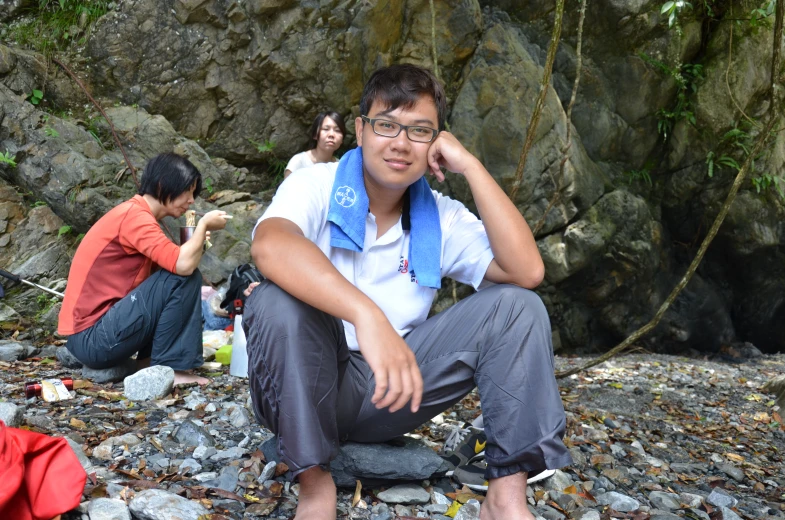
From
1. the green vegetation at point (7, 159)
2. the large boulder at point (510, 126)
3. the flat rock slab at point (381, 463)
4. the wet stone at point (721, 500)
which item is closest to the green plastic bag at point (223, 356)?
the flat rock slab at point (381, 463)

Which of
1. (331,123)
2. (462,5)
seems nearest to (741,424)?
(331,123)

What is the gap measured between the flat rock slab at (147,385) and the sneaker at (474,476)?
6.35ft

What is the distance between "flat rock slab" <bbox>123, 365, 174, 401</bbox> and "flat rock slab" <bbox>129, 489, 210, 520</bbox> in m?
1.66

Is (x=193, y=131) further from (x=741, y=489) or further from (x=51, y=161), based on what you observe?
(x=741, y=489)

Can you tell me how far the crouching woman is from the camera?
405 cm

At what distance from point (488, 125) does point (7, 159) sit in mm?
5500

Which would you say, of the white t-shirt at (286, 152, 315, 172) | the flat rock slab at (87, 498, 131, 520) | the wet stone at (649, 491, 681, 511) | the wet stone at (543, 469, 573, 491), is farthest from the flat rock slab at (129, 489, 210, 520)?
the white t-shirt at (286, 152, 315, 172)

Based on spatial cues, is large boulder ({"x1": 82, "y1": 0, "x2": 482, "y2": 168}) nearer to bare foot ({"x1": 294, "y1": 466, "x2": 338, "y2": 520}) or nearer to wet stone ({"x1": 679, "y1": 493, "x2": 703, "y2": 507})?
wet stone ({"x1": 679, "y1": 493, "x2": 703, "y2": 507})

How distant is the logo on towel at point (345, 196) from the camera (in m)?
2.41

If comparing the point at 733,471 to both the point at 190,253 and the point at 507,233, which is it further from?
the point at 190,253

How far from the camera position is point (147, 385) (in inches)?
149

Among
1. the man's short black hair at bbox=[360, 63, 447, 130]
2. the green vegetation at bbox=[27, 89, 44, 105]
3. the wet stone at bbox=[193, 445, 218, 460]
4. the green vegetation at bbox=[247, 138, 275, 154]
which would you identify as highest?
the green vegetation at bbox=[27, 89, 44, 105]

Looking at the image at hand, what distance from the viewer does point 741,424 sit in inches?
204

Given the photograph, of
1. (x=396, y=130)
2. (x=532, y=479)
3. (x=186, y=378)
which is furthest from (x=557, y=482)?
(x=186, y=378)
